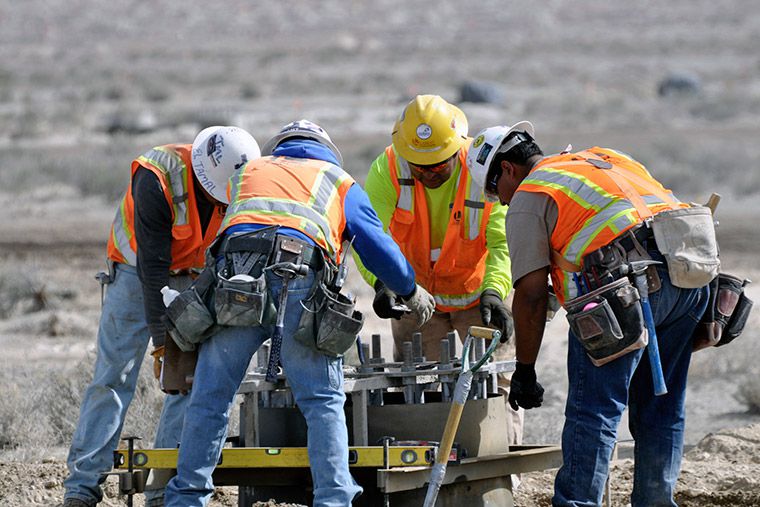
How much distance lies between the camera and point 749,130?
37.4 m

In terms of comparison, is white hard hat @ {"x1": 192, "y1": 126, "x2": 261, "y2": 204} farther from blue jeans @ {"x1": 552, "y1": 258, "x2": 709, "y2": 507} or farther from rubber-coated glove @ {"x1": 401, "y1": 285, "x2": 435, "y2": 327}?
blue jeans @ {"x1": 552, "y1": 258, "x2": 709, "y2": 507}

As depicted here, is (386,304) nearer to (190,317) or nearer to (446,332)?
(446,332)

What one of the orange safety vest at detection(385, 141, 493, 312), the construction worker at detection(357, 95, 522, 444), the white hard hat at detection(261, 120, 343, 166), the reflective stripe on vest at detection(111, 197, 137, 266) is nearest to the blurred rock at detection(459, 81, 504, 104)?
the construction worker at detection(357, 95, 522, 444)

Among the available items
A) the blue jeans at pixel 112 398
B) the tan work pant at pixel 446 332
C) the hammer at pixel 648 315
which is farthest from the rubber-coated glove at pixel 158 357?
the hammer at pixel 648 315

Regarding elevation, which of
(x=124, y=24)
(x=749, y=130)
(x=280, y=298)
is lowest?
(x=280, y=298)

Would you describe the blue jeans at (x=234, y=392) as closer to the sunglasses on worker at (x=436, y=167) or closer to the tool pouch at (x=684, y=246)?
the tool pouch at (x=684, y=246)

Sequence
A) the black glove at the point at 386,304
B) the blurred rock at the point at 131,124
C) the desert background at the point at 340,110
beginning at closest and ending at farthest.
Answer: the black glove at the point at 386,304 < the desert background at the point at 340,110 < the blurred rock at the point at 131,124

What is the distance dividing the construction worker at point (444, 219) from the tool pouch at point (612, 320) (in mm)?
1818

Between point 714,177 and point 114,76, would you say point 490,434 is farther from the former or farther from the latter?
point 114,76

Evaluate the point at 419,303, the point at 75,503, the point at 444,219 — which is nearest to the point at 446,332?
the point at 444,219

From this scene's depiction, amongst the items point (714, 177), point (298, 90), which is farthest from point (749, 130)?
point (298, 90)

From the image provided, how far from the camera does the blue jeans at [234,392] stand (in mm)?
6102

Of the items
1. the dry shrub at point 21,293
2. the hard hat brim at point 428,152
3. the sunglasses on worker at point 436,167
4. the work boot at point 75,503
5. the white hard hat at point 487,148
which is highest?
the dry shrub at point 21,293

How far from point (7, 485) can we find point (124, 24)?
98.0m
